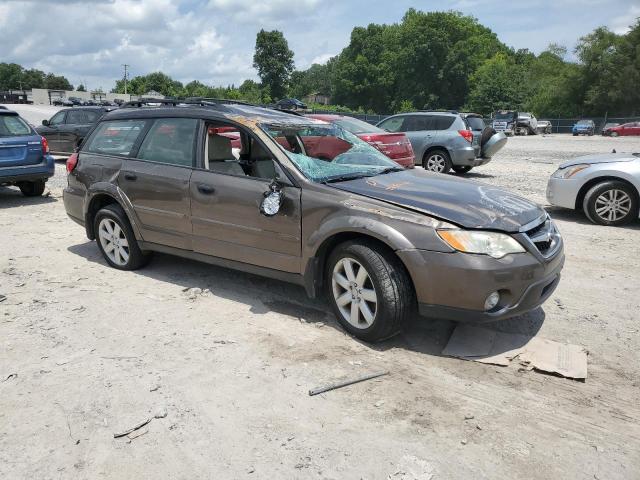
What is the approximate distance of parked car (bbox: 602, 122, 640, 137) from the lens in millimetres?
40469

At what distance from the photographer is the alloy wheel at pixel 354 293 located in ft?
12.4

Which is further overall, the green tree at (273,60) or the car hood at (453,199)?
the green tree at (273,60)

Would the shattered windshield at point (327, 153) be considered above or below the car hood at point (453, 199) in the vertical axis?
above

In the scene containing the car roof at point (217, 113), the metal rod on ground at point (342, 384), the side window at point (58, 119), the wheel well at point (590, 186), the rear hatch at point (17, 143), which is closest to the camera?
the metal rod on ground at point (342, 384)

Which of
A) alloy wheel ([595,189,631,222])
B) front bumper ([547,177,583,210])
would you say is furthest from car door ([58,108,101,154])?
alloy wheel ([595,189,631,222])

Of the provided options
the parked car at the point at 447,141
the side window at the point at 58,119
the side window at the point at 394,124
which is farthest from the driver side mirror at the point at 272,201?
the side window at the point at 58,119

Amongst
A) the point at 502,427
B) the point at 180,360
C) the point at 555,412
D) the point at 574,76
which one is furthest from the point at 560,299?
the point at 574,76

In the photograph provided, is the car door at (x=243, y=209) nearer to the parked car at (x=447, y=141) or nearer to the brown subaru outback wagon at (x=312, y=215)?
the brown subaru outback wagon at (x=312, y=215)

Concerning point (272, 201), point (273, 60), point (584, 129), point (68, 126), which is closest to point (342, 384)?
point (272, 201)

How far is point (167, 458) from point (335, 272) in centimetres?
179

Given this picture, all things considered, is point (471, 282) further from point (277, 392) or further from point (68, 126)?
point (68, 126)

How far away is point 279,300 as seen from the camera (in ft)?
15.8

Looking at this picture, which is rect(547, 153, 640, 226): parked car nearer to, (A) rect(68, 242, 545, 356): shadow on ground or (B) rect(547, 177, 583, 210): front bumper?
(B) rect(547, 177, 583, 210): front bumper

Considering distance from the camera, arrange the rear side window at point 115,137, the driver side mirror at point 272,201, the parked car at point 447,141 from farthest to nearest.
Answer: the parked car at point 447,141 → the rear side window at point 115,137 → the driver side mirror at point 272,201
